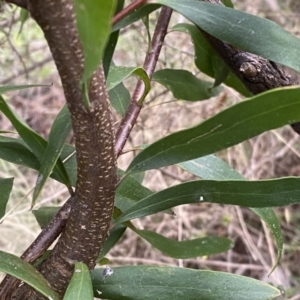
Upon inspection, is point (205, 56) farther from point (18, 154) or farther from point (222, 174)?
point (18, 154)

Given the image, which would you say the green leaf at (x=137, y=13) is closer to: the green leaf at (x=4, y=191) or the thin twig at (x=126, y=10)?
the thin twig at (x=126, y=10)

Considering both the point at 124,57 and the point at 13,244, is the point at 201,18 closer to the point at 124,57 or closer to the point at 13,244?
the point at 13,244

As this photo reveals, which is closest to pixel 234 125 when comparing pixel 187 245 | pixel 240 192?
pixel 240 192

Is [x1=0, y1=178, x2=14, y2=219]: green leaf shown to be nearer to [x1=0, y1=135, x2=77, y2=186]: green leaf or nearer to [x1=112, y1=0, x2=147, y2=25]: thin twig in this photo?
[x1=0, y1=135, x2=77, y2=186]: green leaf

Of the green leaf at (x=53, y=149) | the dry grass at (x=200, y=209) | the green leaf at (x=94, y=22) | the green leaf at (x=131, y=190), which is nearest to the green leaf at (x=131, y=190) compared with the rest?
the green leaf at (x=131, y=190)

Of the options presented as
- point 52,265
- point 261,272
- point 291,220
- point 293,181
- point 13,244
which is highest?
point 291,220

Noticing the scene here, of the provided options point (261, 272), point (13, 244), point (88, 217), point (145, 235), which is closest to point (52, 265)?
point (88, 217)

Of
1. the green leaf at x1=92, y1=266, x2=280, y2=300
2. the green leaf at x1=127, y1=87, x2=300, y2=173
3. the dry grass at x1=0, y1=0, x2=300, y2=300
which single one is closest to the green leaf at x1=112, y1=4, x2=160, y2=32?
the green leaf at x1=127, y1=87, x2=300, y2=173

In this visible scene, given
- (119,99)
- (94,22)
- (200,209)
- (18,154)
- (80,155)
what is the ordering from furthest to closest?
(200,209)
(119,99)
(18,154)
(80,155)
(94,22)
